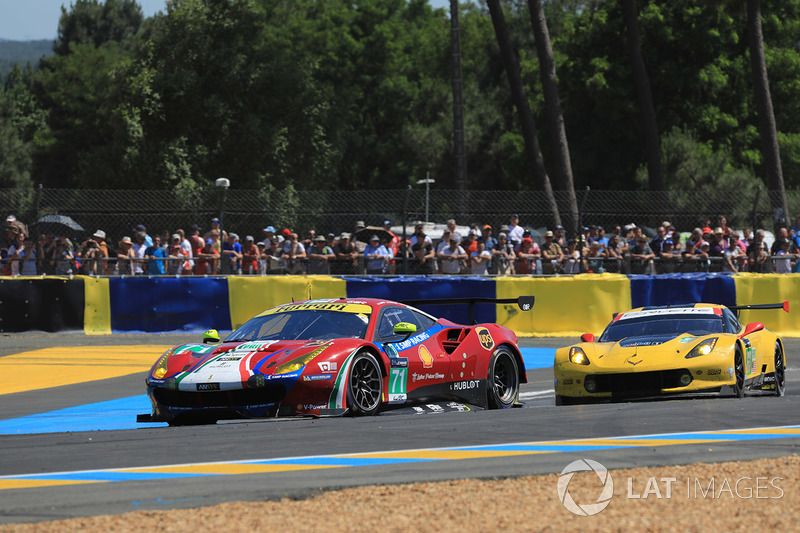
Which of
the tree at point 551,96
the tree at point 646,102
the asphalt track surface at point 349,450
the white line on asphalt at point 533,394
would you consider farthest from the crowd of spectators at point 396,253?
the tree at point 646,102

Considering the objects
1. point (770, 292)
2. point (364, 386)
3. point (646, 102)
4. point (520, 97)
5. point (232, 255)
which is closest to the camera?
point (364, 386)

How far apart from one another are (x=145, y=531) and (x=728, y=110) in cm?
4227

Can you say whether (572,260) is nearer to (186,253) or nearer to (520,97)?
(186,253)

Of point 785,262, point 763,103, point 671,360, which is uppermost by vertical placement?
point 763,103

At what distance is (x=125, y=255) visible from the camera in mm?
19375

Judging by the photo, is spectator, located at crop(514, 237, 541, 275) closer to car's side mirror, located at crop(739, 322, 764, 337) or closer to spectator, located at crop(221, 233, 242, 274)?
spectator, located at crop(221, 233, 242, 274)

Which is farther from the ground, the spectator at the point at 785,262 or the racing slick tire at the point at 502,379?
the spectator at the point at 785,262

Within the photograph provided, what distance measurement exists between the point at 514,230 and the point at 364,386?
1128 centimetres

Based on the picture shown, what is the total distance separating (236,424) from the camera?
870 cm

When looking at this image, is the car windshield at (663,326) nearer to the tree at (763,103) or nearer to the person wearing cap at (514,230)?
the person wearing cap at (514,230)

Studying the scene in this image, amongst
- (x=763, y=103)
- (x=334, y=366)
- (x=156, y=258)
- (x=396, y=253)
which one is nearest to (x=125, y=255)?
(x=156, y=258)

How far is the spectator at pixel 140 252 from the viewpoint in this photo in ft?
64.0

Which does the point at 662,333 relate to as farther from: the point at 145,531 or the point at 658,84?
the point at 658,84

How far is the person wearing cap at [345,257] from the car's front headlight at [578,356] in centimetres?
818
